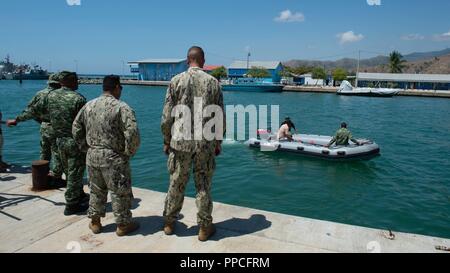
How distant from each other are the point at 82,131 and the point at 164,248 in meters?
1.78

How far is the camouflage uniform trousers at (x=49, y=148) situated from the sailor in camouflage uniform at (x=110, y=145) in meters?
1.67

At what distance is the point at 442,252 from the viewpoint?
12.7 feet

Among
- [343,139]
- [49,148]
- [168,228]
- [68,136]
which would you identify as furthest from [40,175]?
[343,139]

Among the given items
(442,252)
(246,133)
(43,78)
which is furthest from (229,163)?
(43,78)

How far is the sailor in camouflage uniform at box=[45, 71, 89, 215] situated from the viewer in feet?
15.7

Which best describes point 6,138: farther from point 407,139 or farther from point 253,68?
point 253,68

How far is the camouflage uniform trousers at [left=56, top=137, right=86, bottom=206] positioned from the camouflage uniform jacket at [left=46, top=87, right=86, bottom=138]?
0.13 meters

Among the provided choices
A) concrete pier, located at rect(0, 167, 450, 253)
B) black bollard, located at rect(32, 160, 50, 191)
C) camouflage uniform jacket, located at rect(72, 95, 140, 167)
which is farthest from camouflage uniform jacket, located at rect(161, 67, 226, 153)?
black bollard, located at rect(32, 160, 50, 191)

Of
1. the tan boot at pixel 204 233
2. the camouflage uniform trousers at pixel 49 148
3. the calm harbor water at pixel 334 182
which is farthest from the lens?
the calm harbor water at pixel 334 182

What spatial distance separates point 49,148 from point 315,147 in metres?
10.9

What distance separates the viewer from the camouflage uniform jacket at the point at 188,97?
12.9 feet

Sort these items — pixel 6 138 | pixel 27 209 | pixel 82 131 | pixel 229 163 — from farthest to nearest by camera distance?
pixel 6 138, pixel 229 163, pixel 27 209, pixel 82 131

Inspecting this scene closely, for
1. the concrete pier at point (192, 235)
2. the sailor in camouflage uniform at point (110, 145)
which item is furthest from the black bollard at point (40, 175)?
the sailor in camouflage uniform at point (110, 145)

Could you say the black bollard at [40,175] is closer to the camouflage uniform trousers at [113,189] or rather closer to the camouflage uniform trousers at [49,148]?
the camouflage uniform trousers at [49,148]
